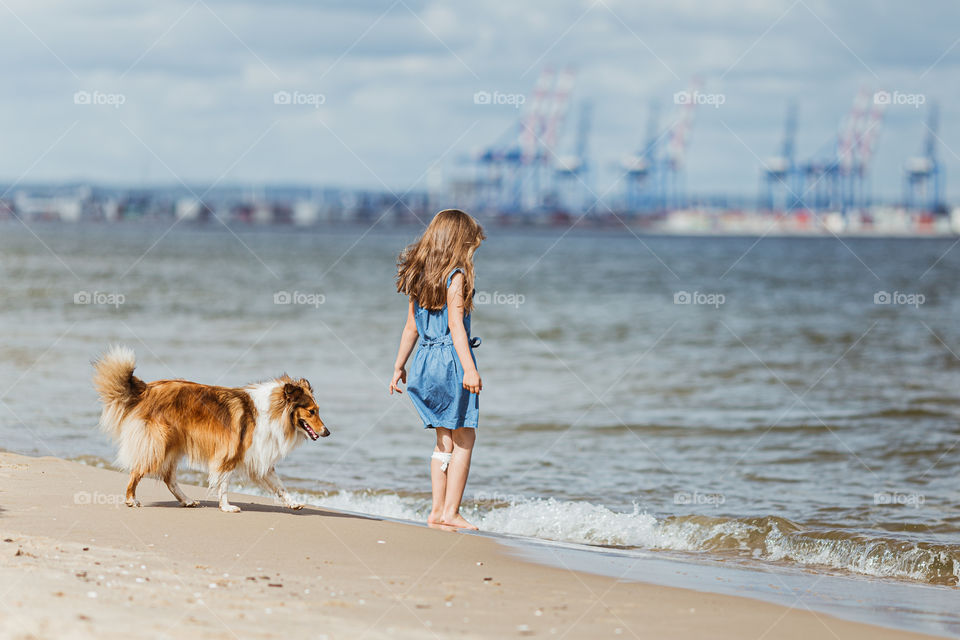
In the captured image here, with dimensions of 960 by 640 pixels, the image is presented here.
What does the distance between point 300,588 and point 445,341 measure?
6.85ft

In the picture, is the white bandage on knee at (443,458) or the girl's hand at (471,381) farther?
the white bandage on knee at (443,458)

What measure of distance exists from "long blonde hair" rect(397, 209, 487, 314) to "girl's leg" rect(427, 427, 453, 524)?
816mm

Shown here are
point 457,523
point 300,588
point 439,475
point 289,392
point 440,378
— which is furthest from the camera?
point 439,475

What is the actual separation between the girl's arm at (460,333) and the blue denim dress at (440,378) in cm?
9

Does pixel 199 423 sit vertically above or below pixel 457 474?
above

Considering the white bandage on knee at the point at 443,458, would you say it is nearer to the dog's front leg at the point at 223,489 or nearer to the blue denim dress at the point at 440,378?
the blue denim dress at the point at 440,378

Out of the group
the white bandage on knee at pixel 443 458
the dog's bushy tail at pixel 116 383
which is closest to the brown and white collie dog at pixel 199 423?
the dog's bushy tail at pixel 116 383

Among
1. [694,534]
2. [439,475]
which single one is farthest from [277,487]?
[694,534]

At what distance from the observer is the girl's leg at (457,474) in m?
6.28

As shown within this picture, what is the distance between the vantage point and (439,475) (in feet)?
21.0

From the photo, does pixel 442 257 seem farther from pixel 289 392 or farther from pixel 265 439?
pixel 265 439

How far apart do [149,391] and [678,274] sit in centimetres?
4678

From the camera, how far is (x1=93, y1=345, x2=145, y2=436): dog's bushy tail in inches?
223

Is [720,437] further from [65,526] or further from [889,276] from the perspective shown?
[889,276]
